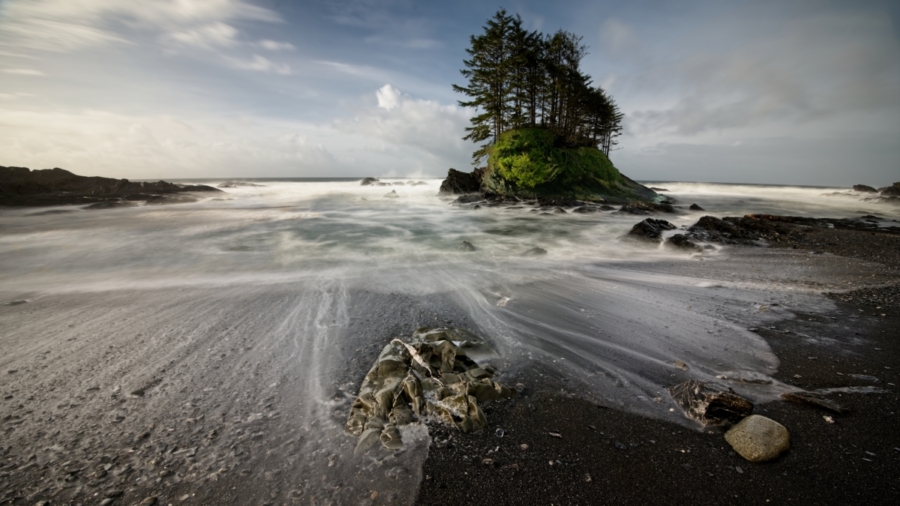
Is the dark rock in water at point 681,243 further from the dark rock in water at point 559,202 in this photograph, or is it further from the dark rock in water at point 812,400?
the dark rock in water at point 559,202

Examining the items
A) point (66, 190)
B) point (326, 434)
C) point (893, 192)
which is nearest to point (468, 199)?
point (326, 434)

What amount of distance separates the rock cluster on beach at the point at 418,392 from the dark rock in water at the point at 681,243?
25.2 feet

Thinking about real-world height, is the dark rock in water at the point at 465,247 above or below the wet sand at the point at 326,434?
above

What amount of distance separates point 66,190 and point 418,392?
30.9 m

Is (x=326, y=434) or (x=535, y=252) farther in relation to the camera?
(x=535, y=252)

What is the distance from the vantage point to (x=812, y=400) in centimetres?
252

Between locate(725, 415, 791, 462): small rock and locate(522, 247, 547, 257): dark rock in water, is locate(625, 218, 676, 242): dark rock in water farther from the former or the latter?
locate(725, 415, 791, 462): small rock

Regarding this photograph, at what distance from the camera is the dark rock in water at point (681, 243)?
8.30 m

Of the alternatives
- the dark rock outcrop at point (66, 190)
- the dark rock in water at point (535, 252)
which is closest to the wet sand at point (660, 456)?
the dark rock in water at point (535, 252)

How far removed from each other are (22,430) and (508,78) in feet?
86.4

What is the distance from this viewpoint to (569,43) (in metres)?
25.3

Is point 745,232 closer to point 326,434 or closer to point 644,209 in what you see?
point 644,209

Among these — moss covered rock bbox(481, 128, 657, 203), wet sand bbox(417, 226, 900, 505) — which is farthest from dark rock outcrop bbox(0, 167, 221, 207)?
wet sand bbox(417, 226, 900, 505)

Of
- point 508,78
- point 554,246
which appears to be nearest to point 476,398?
point 554,246
